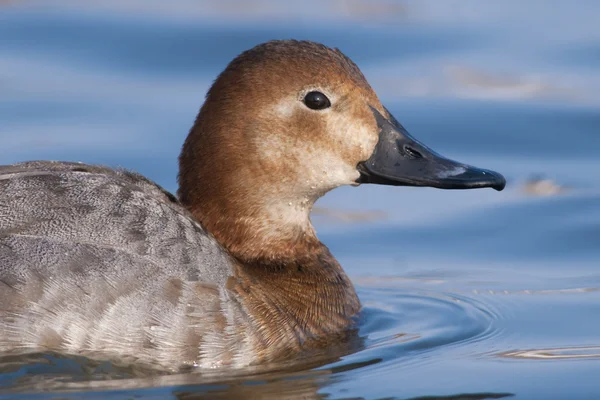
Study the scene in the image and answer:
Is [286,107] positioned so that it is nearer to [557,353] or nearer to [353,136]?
[353,136]

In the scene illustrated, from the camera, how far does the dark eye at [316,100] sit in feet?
21.4

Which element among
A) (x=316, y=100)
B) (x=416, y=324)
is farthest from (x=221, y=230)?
(x=416, y=324)

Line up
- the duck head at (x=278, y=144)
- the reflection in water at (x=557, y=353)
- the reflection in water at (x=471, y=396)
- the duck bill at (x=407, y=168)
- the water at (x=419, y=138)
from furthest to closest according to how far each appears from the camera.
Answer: the duck bill at (x=407, y=168), the duck head at (x=278, y=144), the reflection in water at (x=557, y=353), the water at (x=419, y=138), the reflection in water at (x=471, y=396)

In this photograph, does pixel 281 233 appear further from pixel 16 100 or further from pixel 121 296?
pixel 16 100

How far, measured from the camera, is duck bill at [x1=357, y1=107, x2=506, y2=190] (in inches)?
262

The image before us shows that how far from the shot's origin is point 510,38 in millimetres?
10930

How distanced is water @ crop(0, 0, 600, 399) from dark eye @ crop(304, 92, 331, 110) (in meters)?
1.21

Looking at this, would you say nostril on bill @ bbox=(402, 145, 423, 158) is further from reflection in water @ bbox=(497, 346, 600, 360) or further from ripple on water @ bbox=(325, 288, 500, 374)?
reflection in water @ bbox=(497, 346, 600, 360)

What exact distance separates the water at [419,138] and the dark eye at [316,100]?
1207mm

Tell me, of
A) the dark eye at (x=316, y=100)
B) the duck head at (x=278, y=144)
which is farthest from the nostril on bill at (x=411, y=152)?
the dark eye at (x=316, y=100)

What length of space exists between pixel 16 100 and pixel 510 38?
4.08m

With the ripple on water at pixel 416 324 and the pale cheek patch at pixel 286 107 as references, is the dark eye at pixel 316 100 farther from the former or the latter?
the ripple on water at pixel 416 324

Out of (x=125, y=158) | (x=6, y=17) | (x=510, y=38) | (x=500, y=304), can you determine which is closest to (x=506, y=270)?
(x=500, y=304)

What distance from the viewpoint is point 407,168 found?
6734 mm
